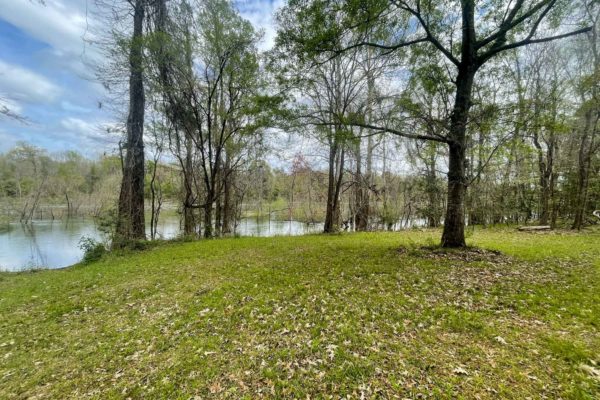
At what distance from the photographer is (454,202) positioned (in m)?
6.76

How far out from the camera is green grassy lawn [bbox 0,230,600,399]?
8.33 feet

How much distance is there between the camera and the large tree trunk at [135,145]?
9766 mm

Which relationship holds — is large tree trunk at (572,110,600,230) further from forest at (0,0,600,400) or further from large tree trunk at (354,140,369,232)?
large tree trunk at (354,140,369,232)

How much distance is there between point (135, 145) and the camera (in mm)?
10266

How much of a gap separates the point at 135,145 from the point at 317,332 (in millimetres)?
10727

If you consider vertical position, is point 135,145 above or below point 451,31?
below

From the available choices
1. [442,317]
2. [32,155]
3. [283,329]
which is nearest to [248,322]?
[283,329]

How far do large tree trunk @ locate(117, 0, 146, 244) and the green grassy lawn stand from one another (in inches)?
159

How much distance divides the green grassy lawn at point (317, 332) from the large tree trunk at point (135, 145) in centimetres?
403

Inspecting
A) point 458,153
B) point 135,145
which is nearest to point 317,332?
point 458,153

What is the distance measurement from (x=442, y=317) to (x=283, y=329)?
2.36 m

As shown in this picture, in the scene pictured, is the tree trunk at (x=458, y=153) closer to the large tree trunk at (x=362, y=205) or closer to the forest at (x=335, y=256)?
the forest at (x=335, y=256)

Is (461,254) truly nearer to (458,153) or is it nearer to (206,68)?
(458,153)

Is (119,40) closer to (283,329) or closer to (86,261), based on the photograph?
(86,261)
